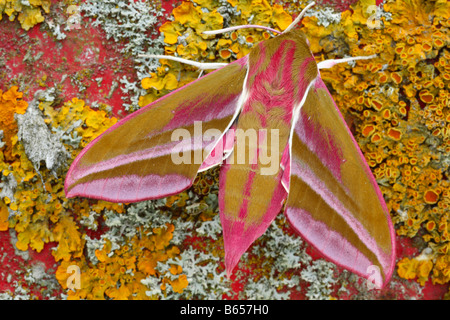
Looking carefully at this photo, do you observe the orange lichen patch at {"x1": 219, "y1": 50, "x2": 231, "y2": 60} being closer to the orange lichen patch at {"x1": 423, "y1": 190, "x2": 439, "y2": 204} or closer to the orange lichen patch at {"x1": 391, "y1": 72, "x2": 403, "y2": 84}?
the orange lichen patch at {"x1": 391, "y1": 72, "x2": 403, "y2": 84}

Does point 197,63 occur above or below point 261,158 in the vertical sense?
above

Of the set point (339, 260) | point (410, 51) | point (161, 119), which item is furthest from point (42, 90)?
point (410, 51)

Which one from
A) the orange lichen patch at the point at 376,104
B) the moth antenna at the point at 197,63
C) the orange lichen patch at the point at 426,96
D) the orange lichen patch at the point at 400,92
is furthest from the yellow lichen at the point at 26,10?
the orange lichen patch at the point at 426,96

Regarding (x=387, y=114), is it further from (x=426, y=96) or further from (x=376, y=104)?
(x=426, y=96)

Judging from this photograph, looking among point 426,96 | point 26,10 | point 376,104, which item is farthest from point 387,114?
point 26,10

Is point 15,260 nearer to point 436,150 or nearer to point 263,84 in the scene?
point 263,84

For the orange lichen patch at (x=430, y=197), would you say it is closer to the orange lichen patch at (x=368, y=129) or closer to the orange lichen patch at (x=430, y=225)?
the orange lichen patch at (x=430, y=225)
